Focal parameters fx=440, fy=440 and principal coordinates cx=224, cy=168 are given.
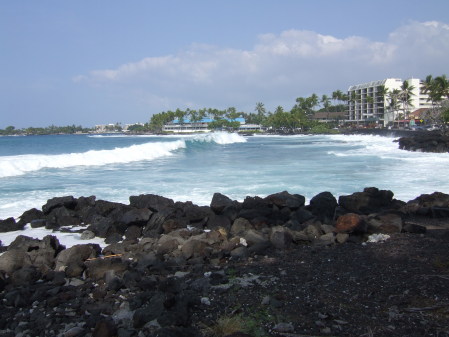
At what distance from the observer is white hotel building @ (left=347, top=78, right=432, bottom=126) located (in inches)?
4131

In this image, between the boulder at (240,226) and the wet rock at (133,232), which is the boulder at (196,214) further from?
the wet rock at (133,232)

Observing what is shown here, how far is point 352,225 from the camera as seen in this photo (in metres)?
7.20

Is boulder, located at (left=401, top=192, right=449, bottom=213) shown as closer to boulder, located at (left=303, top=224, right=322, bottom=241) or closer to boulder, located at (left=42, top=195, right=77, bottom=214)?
boulder, located at (left=303, top=224, right=322, bottom=241)

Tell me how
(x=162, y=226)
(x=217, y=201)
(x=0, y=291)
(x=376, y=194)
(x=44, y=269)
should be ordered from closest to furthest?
(x=0, y=291), (x=44, y=269), (x=162, y=226), (x=217, y=201), (x=376, y=194)

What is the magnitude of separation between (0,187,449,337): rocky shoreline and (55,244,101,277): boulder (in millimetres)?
18

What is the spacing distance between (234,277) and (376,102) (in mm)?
112363

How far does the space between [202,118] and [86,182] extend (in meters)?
135

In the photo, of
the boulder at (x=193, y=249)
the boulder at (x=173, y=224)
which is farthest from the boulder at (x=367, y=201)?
the boulder at (x=193, y=249)

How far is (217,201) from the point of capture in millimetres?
9453

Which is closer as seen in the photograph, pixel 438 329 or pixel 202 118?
pixel 438 329

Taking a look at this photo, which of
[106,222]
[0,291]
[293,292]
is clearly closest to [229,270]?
[293,292]

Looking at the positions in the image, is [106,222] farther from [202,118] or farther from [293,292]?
[202,118]

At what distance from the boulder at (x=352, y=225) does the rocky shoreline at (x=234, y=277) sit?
2cm

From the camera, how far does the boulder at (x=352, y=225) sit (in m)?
7.20
